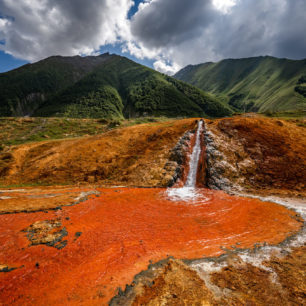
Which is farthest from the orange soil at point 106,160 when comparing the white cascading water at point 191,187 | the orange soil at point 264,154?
the orange soil at point 264,154

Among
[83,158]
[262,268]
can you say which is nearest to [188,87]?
[83,158]

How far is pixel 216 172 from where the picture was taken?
17.5 meters

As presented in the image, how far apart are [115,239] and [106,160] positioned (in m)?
14.4

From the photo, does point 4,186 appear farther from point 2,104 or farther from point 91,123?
point 2,104

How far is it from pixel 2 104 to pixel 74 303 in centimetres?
16629

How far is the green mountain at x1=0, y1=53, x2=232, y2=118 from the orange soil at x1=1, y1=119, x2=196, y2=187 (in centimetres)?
7784

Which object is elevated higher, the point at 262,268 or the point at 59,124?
the point at 59,124

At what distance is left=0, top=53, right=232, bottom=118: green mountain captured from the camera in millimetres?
105750

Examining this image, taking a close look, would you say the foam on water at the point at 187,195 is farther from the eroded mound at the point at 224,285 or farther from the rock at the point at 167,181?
the eroded mound at the point at 224,285

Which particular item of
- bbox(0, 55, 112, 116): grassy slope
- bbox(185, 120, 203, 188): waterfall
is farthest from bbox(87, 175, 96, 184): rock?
bbox(0, 55, 112, 116): grassy slope

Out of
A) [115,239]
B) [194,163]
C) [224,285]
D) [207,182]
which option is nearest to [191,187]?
[207,182]

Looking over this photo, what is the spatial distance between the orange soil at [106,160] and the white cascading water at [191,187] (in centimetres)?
231

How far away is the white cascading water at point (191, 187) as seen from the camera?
14.4 metres

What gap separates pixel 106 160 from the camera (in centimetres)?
2162
